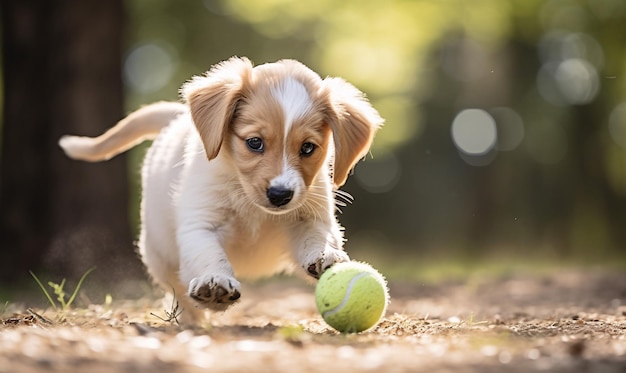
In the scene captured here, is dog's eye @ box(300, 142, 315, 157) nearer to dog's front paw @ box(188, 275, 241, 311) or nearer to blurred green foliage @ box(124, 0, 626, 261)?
dog's front paw @ box(188, 275, 241, 311)

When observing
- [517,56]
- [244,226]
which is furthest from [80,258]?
[517,56]

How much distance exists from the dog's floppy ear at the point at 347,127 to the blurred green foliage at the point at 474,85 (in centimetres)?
855

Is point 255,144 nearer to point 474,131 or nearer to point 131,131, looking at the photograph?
point 131,131

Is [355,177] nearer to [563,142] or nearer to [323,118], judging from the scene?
[563,142]

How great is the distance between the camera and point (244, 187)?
4.48m

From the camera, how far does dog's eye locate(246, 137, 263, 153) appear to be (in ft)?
14.6

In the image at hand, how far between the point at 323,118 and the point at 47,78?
5375 mm

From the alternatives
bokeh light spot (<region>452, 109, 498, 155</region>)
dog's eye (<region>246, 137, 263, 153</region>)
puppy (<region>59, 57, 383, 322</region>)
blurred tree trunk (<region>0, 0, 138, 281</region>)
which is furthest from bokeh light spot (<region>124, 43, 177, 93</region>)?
dog's eye (<region>246, 137, 263, 153</region>)

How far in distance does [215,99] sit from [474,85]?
66.3 ft

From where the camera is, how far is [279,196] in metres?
4.27

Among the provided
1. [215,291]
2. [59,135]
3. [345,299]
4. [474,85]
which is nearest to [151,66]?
[474,85]

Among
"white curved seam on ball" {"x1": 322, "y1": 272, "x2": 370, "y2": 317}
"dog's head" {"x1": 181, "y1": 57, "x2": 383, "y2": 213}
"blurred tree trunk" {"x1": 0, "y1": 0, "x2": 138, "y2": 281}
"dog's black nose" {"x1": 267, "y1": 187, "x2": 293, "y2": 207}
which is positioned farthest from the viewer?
"blurred tree trunk" {"x1": 0, "y1": 0, "x2": 138, "y2": 281}

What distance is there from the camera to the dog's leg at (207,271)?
156 inches

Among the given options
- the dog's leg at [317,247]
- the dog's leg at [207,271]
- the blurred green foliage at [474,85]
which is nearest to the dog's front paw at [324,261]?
the dog's leg at [317,247]
